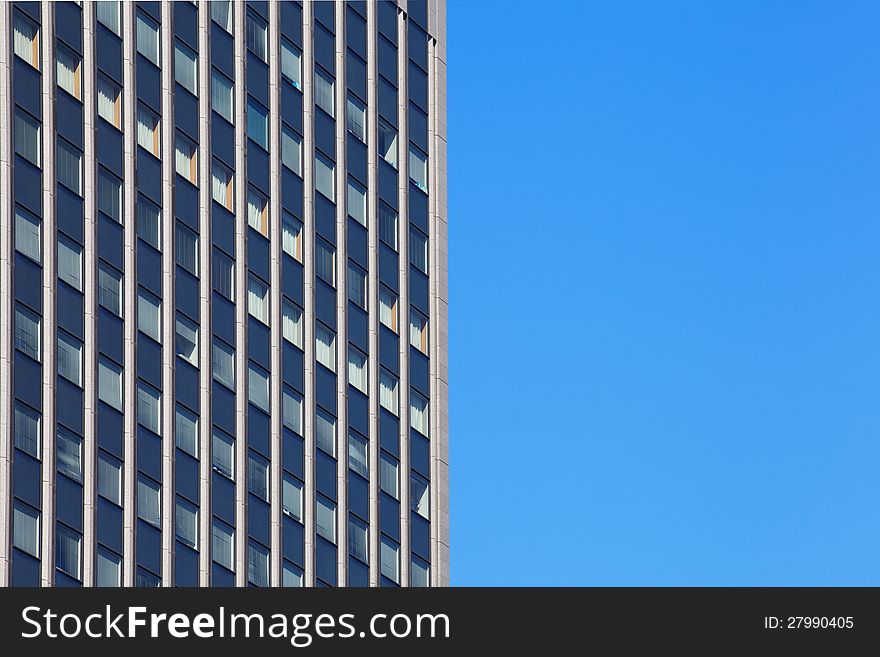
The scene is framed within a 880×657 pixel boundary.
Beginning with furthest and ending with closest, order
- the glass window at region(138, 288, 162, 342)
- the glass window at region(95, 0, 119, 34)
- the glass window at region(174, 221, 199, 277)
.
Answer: the glass window at region(174, 221, 199, 277), the glass window at region(138, 288, 162, 342), the glass window at region(95, 0, 119, 34)

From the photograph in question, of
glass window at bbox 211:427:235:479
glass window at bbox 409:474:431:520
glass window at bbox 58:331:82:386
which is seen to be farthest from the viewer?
glass window at bbox 409:474:431:520

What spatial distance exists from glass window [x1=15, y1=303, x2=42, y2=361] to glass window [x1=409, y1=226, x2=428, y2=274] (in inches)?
1033

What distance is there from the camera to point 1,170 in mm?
75062

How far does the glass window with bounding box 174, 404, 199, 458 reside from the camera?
82.2 m

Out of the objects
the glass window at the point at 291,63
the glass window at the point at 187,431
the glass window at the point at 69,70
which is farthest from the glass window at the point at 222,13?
the glass window at the point at 187,431

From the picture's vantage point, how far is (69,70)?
79.1m

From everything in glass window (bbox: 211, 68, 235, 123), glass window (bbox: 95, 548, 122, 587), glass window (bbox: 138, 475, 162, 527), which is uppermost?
glass window (bbox: 211, 68, 235, 123)

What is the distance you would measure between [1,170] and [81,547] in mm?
11877

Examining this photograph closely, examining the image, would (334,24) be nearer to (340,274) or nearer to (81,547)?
(340,274)

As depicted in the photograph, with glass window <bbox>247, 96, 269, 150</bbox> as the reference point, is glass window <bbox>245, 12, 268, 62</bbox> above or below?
above

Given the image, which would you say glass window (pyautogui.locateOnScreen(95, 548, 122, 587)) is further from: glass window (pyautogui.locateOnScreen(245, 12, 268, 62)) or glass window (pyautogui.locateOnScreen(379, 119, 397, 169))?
glass window (pyautogui.locateOnScreen(379, 119, 397, 169))

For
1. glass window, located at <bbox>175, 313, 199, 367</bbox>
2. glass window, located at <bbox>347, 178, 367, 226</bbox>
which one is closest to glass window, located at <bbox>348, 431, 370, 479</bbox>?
glass window, located at <bbox>347, 178, 367, 226</bbox>

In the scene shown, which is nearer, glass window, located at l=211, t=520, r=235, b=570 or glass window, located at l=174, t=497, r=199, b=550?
glass window, located at l=174, t=497, r=199, b=550
